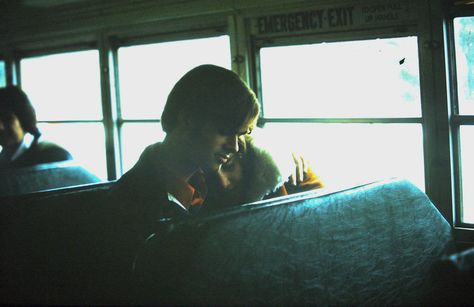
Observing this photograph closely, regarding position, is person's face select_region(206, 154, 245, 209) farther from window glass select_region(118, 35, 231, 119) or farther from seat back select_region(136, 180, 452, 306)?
window glass select_region(118, 35, 231, 119)

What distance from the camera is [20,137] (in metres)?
3.90

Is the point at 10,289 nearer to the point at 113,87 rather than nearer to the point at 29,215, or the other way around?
the point at 29,215

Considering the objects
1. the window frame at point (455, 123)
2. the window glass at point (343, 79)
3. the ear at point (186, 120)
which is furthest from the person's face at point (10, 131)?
the window frame at point (455, 123)

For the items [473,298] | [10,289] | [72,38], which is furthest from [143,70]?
[473,298]

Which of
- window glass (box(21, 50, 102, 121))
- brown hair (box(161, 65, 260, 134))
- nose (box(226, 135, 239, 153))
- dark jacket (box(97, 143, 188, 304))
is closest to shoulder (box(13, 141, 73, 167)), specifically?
window glass (box(21, 50, 102, 121))

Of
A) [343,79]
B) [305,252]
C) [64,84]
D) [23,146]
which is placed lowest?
[305,252]

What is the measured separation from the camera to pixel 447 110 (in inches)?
95.2

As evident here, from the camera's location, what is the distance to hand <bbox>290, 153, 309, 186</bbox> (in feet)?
7.52

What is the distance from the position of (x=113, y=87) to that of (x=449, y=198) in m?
Result: 2.37

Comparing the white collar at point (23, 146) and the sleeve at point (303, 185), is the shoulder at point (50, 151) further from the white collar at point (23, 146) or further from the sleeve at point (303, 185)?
the sleeve at point (303, 185)

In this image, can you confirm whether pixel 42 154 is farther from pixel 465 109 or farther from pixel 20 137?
pixel 465 109

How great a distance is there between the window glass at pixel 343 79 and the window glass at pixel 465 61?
177mm

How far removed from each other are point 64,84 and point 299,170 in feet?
8.45

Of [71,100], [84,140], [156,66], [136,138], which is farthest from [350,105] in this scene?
[71,100]
